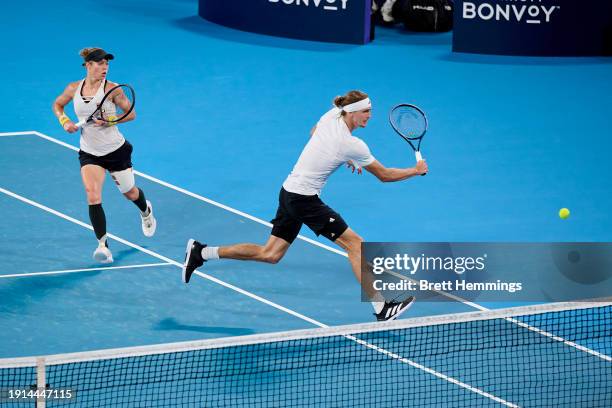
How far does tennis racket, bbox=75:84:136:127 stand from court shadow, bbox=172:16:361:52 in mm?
9293

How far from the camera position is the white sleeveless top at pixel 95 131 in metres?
12.5

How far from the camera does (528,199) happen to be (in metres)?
15.1

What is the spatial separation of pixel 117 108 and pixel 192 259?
5.91 feet

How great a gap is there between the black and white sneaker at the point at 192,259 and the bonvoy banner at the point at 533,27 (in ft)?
33.3

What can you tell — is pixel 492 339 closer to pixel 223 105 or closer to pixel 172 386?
pixel 172 386

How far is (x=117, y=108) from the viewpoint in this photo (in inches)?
499

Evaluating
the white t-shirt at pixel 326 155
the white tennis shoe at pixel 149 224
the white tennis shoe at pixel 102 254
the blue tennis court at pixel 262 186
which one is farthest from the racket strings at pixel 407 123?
the white tennis shoe at pixel 102 254

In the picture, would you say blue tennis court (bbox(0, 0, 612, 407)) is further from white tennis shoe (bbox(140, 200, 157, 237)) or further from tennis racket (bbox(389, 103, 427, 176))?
tennis racket (bbox(389, 103, 427, 176))

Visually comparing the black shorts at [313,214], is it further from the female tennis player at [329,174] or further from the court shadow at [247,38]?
the court shadow at [247,38]

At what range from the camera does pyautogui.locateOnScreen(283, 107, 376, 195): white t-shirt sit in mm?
11219

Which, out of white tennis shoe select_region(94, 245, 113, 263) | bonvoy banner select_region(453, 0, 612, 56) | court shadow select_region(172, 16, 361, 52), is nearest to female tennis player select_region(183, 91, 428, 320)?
white tennis shoe select_region(94, 245, 113, 263)

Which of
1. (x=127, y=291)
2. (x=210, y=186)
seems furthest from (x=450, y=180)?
(x=127, y=291)

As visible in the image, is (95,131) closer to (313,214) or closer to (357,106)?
(313,214)

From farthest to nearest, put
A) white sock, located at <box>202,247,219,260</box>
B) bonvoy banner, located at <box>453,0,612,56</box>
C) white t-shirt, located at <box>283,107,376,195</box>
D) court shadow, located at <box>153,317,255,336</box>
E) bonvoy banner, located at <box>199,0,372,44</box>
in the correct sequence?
bonvoy banner, located at <box>199,0,372,44</box>, bonvoy banner, located at <box>453,0,612,56</box>, white sock, located at <box>202,247,219,260</box>, court shadow, located at <box>153,317,255,336</box>, white t-shirt, located at <box>283,107,376,195</box>
